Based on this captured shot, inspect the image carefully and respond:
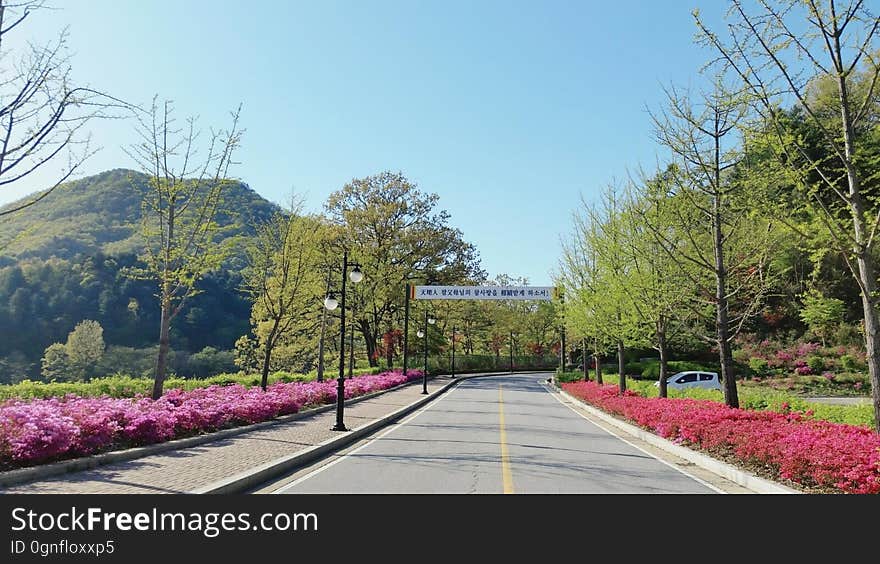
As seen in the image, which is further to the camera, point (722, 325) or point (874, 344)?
point (722, 325)

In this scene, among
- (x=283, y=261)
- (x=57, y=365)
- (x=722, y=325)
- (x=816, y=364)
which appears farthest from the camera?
(x=57, y=365)

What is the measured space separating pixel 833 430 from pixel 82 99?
43.8 ft

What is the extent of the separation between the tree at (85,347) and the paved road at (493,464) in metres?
46.5

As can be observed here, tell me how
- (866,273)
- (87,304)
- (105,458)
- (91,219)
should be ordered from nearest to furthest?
(866,273)
(105,458)
(87,304)
(91,219)

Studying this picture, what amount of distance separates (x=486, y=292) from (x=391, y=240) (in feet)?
30.4

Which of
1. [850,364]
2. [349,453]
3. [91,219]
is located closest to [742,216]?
[349,453]

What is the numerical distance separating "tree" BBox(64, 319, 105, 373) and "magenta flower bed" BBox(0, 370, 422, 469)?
139 feet

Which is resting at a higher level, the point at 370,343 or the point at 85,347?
the point at 370,343

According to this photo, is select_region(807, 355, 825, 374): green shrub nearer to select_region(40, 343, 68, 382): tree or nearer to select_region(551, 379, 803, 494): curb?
select_region(551, 379, 803, 494): curb

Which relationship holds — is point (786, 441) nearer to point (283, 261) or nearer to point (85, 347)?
point (283, 261)

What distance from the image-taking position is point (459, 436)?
15227 millimetres

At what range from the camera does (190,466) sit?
9648mm

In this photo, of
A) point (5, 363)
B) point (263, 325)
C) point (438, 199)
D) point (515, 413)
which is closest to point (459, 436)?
point (515, 413)

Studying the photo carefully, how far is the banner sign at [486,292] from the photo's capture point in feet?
138
